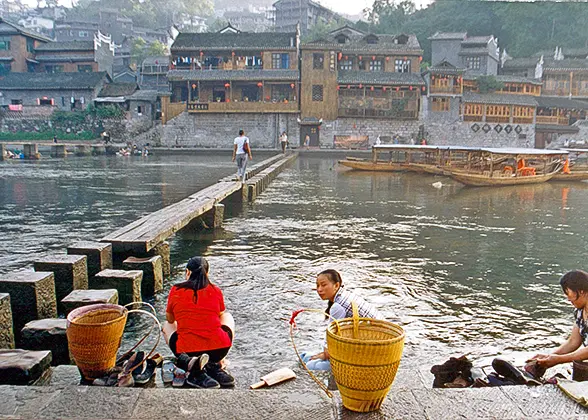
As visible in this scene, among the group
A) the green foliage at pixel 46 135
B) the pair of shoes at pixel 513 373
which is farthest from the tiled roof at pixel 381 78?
the pair of shoes at pixel 513 373

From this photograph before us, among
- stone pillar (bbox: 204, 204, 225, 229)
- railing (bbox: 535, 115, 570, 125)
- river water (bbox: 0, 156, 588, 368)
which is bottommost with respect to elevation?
river water (bbox: 0, 156, 588, 368)

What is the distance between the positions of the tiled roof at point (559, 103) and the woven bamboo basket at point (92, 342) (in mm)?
55070

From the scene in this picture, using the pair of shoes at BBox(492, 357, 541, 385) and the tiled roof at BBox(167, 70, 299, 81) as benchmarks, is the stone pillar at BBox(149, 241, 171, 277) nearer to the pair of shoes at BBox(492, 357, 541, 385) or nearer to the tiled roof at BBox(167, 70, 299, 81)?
the pair of shoes at BBox(492, 357, 541, 385)

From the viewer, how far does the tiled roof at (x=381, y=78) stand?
4941 cm

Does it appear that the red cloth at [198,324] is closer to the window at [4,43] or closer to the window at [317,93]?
the window at [317,93]

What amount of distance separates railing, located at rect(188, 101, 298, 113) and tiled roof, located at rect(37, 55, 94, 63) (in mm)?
17539

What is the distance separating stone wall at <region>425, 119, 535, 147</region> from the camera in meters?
51.5

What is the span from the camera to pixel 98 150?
44.6m

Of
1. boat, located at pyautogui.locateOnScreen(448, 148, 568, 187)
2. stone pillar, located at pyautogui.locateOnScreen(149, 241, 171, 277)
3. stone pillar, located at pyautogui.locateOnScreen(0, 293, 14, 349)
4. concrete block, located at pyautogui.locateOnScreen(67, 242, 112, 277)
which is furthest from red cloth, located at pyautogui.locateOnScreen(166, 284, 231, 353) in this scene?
boat, located at pyautogui.locateOnScreen(448, 148, 568, 187)

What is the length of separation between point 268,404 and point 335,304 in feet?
4.55

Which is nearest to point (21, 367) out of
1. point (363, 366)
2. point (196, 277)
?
point (196, 277)

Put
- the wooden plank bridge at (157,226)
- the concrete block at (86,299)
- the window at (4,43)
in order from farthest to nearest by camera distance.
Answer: the window at (4,43) < the wooden plank bridge at (157,226) < the concrete block at (86,299)

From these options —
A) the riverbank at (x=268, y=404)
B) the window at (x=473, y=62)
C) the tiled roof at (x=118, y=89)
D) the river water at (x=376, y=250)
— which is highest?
the window at (x=473, y=62)

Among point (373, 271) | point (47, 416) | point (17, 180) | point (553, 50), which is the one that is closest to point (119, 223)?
point (373, 271)
